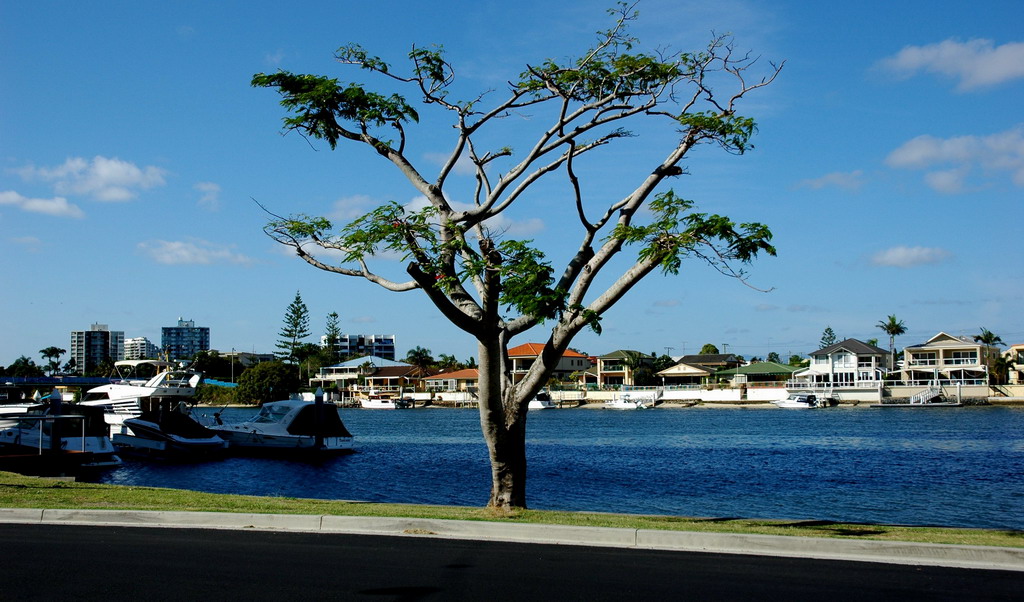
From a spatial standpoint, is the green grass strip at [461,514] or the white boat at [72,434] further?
the white boat at [72,434]

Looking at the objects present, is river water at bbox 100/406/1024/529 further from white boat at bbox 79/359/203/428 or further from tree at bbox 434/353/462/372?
tree at bbox 434/353/462/372

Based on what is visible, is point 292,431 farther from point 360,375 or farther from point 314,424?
point 360,375

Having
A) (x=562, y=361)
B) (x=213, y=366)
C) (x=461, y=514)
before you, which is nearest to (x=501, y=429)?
(x=461, y=514)

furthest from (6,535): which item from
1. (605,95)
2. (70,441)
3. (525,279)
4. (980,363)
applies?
(980,363)

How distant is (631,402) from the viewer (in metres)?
124

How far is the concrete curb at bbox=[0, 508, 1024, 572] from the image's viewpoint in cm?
1059

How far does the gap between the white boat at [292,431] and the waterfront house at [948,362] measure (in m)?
88.6

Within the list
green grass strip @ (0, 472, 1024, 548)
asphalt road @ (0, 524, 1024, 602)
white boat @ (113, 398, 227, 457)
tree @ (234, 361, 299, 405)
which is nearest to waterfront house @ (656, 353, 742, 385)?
tree @ (234, 361, 299, 405)

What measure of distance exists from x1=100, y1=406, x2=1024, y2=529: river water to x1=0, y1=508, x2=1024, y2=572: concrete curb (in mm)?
13171

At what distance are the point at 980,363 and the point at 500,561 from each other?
115883 mm

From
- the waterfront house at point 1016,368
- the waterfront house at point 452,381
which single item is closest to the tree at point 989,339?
the waterfront house at point 1016,368

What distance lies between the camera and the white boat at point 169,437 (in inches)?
1711

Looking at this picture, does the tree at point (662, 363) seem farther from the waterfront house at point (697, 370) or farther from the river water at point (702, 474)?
the river water at point (702, 474)

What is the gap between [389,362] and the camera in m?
172
